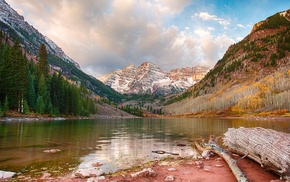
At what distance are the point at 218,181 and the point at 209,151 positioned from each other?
8.07 m

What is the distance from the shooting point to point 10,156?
17641 millimetres

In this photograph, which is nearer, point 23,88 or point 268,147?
point 268,147

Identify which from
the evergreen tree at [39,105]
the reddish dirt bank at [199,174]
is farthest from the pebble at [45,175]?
the evergreen tree at [39,105]

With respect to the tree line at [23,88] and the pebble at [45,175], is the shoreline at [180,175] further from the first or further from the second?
the tree line at [23,88]

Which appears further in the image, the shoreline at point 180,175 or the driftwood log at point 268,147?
the shoreline at point 180,175

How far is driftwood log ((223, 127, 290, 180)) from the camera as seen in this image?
34.7 feet

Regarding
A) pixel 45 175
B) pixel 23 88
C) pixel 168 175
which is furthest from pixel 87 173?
pixel 23 88

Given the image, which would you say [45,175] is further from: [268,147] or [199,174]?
[268,147]

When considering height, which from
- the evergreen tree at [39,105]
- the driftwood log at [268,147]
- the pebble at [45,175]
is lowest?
the pebble at [45,175]

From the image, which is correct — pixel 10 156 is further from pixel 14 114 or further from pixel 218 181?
pixel 14 114

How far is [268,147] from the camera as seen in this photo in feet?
40.4

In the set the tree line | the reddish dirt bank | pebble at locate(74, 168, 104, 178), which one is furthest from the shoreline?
the tree line

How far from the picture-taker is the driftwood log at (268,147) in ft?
34.7

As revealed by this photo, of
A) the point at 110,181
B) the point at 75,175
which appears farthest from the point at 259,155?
the point at 75,175
